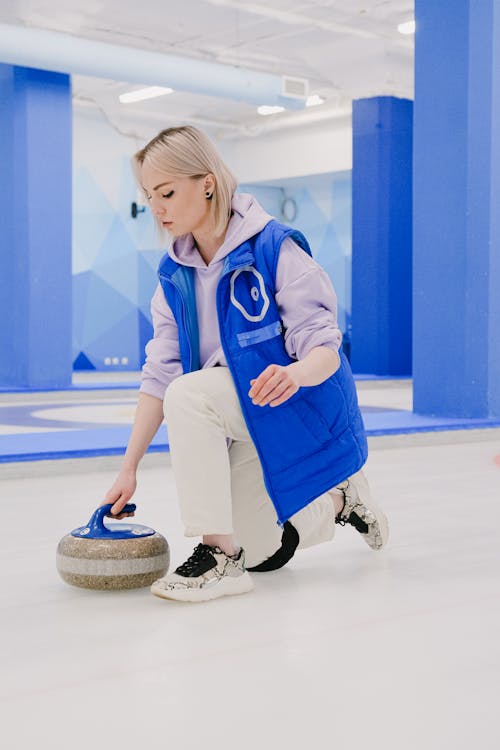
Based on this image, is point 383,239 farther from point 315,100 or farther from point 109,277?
point 109,277

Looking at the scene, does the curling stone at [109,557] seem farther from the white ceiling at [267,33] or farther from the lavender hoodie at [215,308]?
the white ceiling at [267,33]

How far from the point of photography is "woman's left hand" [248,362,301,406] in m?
2.01

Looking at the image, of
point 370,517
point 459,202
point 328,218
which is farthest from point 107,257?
point 370,517

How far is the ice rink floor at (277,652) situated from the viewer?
58.2 inches

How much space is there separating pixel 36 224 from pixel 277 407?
839 centimetres

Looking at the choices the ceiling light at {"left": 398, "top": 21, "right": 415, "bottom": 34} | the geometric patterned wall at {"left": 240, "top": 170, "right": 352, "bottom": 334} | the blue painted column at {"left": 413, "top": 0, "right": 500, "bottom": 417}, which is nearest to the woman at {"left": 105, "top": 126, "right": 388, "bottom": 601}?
the blue painted column at {"left": 413, "top": 0, "right": 500, "bottom": 417}

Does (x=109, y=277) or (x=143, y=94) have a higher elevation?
(x=143, y=94)

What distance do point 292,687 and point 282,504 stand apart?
0.64 m

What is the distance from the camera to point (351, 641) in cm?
194

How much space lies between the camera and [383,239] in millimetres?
11969

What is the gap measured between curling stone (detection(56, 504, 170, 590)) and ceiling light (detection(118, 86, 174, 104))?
1177 cm

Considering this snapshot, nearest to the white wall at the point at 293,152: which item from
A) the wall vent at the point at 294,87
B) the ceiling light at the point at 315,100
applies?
the ceiling light at the point at 315,100

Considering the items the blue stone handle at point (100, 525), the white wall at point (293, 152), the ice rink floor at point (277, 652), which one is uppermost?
the white wall at point (293, 152)

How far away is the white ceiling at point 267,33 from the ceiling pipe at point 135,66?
359 mm
